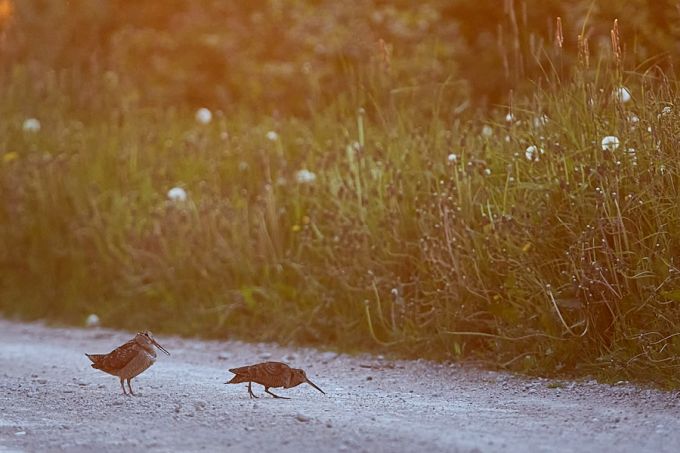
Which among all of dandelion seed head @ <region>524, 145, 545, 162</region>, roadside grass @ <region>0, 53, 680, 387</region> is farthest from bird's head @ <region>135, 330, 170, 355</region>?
dandelion seed head @ <region>524, 145, 545, 162</region>

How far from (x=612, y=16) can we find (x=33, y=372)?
6838mm

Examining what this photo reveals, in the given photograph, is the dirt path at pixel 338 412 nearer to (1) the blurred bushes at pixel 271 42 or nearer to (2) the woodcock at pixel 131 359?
(2) the woodcock at pixel 131 359

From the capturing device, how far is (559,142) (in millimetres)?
7414

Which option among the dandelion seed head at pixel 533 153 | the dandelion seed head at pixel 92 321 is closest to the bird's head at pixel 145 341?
the dandelion seed head at pixel 533 153

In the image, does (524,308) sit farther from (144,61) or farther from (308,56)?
(144,61)

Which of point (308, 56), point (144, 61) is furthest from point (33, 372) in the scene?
point (144, 61)

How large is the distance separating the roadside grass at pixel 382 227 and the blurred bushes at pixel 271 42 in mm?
2025

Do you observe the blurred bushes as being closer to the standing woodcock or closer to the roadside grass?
the roadside grass

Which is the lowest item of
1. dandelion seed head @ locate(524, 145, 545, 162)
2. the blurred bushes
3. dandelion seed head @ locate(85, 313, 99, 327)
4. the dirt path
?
the dirt path

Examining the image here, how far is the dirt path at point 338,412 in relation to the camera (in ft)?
16.5

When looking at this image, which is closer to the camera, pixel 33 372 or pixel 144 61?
pixel 33 372

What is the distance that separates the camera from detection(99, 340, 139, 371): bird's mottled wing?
6.41m

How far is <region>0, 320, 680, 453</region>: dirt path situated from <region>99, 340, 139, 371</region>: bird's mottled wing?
17cm

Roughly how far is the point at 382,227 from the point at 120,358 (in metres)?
2.66
